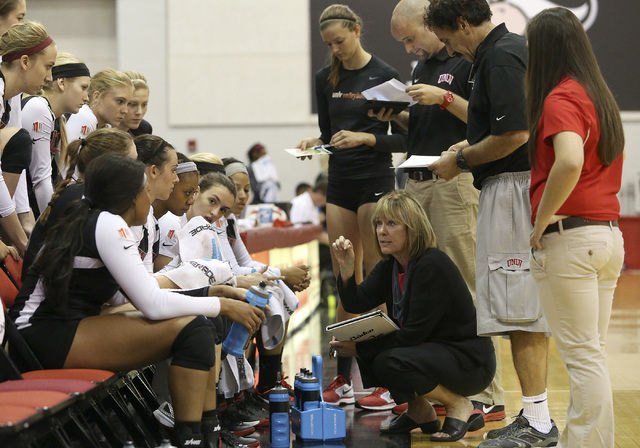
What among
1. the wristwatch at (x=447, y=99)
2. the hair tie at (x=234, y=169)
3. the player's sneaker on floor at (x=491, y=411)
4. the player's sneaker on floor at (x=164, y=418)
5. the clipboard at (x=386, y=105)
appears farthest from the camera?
the hair tie at (x=234, y=169)

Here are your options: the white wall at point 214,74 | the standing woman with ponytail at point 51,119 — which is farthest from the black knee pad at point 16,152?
the white wall at point 214,74

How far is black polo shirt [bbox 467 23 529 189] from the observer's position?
3383 mm

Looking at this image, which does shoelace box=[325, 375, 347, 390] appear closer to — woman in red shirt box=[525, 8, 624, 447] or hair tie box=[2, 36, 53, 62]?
woman in red shirt box=[525, 8, 624, 447]

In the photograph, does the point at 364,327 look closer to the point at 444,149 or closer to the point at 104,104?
the point at 444,149

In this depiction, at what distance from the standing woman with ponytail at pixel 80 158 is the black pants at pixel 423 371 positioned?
1.40 m

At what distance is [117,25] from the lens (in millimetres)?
14648

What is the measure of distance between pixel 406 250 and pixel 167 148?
1.17 meters

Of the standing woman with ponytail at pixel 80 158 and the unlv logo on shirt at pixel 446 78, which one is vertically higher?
the unlv logo on shirt at pixel 446 78

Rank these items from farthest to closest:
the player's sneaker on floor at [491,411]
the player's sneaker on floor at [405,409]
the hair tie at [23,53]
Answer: the player's sneaker on floor at [405,409] < the player's sneaker on floor at [491,411] < the hair tie at [23,53]

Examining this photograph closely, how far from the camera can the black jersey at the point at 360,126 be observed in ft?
15.2

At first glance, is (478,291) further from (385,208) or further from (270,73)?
(270,73)

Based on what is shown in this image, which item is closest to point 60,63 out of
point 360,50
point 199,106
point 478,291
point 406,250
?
point 360,50

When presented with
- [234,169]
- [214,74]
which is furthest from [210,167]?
[214,74]

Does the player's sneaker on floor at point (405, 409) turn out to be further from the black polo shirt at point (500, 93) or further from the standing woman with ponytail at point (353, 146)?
the black polo shirt at point (500, 93)
